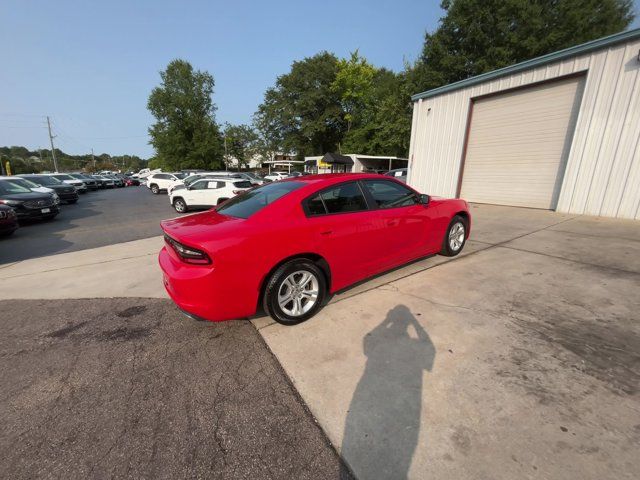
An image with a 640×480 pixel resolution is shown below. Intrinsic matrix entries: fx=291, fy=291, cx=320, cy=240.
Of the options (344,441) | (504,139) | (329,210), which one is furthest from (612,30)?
(344,441)

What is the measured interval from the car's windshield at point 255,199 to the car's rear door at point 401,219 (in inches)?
38.4

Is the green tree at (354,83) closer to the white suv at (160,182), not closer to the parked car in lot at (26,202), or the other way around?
the white suv at (160,182)

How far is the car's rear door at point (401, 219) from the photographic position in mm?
3570

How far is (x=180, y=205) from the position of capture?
12219 mm

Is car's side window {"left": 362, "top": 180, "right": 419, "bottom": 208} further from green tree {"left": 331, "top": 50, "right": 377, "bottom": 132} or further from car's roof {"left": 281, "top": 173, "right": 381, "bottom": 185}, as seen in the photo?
green tree {"left": 331, "top": 50, "right": 377, "bottom": 132}

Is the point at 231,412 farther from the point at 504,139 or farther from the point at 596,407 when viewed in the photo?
the point at 504,139

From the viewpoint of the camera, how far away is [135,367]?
2.48 metres

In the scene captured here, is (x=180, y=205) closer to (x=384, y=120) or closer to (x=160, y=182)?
(x=160, y=182)

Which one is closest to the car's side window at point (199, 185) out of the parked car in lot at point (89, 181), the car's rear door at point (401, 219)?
the car's rear door at point (401, 219)

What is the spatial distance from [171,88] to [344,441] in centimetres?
5816

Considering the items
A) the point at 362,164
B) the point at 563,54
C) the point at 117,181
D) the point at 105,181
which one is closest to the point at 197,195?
the point at 563,54

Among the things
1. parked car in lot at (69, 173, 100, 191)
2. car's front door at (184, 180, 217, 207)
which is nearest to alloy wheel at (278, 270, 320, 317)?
car's front door at (184, 180, 217, 207)

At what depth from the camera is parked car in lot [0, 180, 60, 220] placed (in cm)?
905

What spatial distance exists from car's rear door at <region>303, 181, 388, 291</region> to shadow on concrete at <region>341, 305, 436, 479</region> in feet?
2.43
